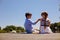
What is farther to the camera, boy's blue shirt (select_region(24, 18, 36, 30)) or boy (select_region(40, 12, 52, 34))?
boy's blue shirt (select_region(24, 18, 36, 30))

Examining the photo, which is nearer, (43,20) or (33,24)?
(43,20)

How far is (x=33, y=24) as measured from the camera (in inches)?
273

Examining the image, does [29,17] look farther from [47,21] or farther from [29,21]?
[47,21]

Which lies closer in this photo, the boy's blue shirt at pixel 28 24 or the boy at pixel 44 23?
the boy at pixel 44 23

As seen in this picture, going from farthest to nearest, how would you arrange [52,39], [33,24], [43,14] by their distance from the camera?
1. [33,24]
2. [43,14]
3. [52,39]

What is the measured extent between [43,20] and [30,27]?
84 cm

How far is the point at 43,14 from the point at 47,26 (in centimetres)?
41

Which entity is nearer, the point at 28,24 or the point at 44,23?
the point at 44,23

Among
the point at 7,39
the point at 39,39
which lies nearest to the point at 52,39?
the point at 39,39

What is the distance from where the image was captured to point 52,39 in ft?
9.45

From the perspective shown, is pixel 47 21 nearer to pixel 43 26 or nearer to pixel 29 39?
pixel 43 26

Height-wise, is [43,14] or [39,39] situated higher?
[43,14]

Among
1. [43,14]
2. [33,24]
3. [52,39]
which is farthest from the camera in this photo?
[33,24]

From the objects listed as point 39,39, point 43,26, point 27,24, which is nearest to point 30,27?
point 27,24
